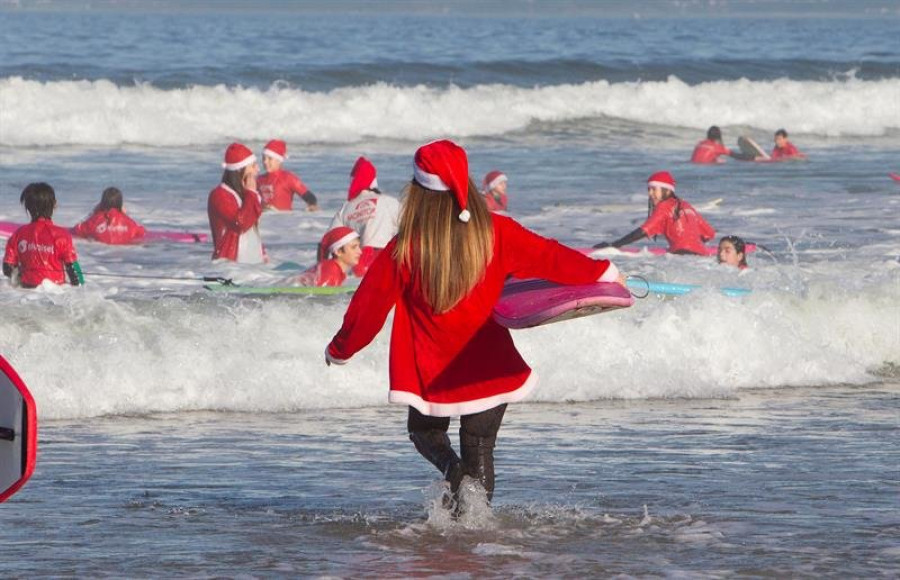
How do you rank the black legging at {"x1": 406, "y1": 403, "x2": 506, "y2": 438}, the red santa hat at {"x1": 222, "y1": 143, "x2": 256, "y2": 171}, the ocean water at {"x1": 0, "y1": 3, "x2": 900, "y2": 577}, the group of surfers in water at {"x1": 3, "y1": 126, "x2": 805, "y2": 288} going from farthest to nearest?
1. the red santa hat at {"x1": 222, "y1": 143, "x2": 256, "y2": 171}
2. the group of surfers in water at {"x1": 3, "y1": 126, "x2": 805, "y2": 288}
3. the ocean water at {"x1": 0, "y1": 3, "x2": 900, "y2": 577}
4. the black legging at {"x1": 406, "y1": 403, "x2": 506, "y2": 438}

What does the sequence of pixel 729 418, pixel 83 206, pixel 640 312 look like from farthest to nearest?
pixel 83 206 → pixel 640 312 → pixel 729 418

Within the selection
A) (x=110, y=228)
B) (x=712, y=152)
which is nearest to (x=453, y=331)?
(x=110, y=228)

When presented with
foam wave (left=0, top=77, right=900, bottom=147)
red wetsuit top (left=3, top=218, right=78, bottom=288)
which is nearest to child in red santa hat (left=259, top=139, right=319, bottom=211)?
red wetsuit top (left=3, top=218, right=78, bottom=288)

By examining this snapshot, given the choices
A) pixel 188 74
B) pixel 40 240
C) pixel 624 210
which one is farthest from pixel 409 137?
pixel 40 240

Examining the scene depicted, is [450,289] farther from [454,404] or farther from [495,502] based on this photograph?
[495,502]

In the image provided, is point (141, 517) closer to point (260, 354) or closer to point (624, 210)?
point (260, 354)

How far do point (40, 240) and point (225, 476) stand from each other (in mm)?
5610

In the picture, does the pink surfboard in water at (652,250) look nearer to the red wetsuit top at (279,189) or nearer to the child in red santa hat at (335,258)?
the child in red santa hat at (335,258)

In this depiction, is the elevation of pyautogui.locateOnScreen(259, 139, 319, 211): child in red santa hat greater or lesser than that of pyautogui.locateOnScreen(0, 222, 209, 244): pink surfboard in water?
greater

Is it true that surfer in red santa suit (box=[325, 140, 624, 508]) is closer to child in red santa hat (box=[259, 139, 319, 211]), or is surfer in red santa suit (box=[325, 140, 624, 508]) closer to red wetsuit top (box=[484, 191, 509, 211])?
red wetsuit top (box=[484, 191, 509, 211])

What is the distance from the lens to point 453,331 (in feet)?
20.4

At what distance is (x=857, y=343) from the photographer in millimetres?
12164

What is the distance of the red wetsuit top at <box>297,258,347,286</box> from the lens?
13.3 m

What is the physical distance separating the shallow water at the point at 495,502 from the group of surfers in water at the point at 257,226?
11.7 feet
